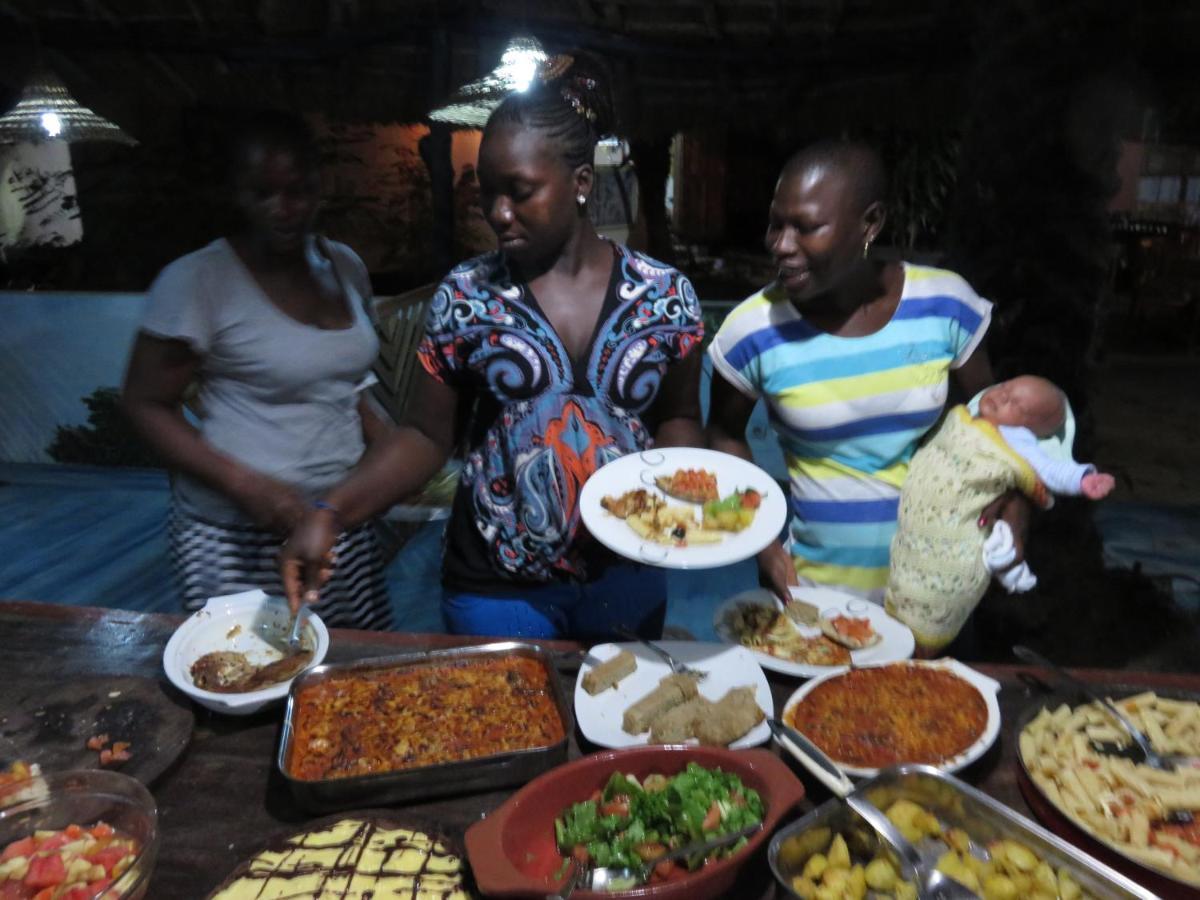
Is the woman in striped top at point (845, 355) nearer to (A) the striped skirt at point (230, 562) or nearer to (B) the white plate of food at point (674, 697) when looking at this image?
(B) the white plate of food at point (674, 697)

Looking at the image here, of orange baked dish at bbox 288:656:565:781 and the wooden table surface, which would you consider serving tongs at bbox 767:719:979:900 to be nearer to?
the wooden table surface

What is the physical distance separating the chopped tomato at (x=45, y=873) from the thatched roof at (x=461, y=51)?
4209mm

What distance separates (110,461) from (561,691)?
228 inches

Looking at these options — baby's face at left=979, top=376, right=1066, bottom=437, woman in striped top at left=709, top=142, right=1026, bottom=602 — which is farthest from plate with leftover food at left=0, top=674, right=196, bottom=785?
baby's face at left=979, top=376, right=1066, bottom=437

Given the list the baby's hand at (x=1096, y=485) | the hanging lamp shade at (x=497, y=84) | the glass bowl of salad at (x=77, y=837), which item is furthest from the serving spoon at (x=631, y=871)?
the hanging lamp shade at (x=497, y=84)

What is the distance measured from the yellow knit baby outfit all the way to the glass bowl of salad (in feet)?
5.33

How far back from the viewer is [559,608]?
6.95 feet

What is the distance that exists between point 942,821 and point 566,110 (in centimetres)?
162

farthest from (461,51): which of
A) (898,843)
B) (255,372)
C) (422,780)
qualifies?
(898,843)

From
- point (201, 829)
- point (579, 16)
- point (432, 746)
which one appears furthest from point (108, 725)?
point (579, 16)

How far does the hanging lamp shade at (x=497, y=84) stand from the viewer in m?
4.87

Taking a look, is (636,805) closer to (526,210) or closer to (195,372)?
(526,210)

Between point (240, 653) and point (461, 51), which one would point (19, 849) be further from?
point (461, 51)

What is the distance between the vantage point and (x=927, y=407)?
211cm
